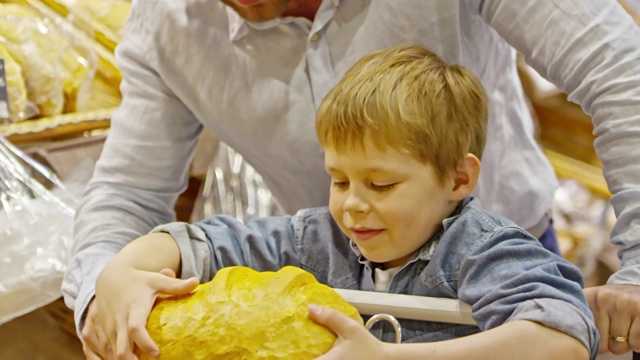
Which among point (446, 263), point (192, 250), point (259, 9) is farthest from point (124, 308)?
point (259, 9)

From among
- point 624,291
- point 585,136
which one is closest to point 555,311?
point 624,291

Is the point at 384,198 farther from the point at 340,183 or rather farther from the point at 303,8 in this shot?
the point at 303,8

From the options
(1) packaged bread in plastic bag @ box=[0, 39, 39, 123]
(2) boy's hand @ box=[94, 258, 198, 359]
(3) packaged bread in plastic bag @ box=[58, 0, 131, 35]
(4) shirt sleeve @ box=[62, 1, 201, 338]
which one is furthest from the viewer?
(3) packaged bread in plastic bag @ box=[58, 0, 131, 35]

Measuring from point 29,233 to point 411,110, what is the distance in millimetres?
1026

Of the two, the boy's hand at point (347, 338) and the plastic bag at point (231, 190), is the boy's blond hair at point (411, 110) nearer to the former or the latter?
the boy's hand at point (347, 338)

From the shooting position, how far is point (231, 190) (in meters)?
2.10

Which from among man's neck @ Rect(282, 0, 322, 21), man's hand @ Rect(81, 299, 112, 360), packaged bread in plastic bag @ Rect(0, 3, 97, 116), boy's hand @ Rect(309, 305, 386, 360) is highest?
man's neck @ Rect(282, 0, 322, 21)

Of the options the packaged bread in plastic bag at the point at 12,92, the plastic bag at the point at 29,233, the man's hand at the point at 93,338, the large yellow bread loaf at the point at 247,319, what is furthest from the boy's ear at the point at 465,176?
the packaged bread in plastic bag at the point at 12,92

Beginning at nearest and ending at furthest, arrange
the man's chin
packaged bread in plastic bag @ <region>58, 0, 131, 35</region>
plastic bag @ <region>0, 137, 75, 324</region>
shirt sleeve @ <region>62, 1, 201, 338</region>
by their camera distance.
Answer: the man's chin → shirt sleeve @ <region>62, 1, 201, 338</region> → plastic bag @ <region>0, 137, 75, 324</region> → packaged bread in plastic bag @ <region>58, 0, 131, 35</region>

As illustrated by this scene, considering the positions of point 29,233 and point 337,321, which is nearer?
point 337,321

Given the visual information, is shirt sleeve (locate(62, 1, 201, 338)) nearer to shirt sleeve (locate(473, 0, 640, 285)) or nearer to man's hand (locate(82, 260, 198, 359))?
man's hand (locate(82, 260, 198, 359))

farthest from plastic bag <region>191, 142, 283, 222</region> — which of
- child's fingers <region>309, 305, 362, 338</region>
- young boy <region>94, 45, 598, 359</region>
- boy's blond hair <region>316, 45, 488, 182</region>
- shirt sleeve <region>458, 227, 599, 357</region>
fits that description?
child's fingers <region>309, 305, 362, 338</region>

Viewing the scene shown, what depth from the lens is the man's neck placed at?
50.4 inches

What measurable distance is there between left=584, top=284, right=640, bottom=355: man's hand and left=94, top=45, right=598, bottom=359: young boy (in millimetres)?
59
